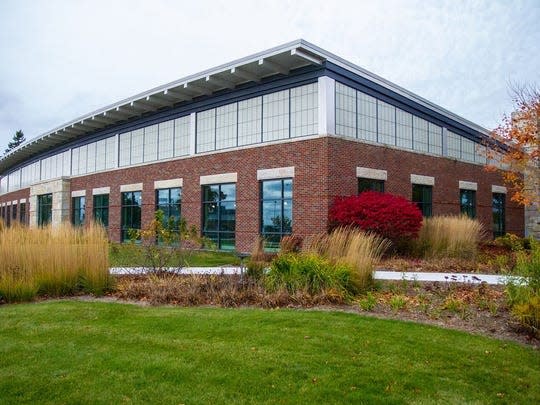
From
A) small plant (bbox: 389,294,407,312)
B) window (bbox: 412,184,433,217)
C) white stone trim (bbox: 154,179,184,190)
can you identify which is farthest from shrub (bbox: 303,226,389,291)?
white stone trim (bbox: 154,179,184,190)

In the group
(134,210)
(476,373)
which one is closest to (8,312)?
(476,373)

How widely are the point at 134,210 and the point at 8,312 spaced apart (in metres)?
16.8

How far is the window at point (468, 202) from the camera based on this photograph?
23625mm

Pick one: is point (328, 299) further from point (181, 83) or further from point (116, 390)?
point (181, 83)

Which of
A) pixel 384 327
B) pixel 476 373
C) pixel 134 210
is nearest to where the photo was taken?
pixel 476 373

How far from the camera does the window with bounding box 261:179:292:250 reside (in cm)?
1708

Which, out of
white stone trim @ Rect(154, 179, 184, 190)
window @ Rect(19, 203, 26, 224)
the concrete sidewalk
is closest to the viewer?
the concrete sidewalk

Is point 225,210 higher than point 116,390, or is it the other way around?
point 225,210

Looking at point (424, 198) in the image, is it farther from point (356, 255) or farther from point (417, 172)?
point (356, 255)

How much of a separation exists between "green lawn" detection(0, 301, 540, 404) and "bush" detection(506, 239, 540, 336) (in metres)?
0.71

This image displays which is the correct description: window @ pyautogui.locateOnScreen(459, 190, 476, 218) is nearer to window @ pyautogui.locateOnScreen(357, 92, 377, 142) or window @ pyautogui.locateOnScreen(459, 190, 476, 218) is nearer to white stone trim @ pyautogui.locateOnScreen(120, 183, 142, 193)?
window @ pyautogui.locateOnScreen(357, 92, 377, 142)

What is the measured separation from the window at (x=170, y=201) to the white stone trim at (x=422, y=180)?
10211 mm

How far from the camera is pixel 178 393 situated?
450 cm

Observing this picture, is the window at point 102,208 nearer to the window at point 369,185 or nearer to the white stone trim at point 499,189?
the window at point 369,185
